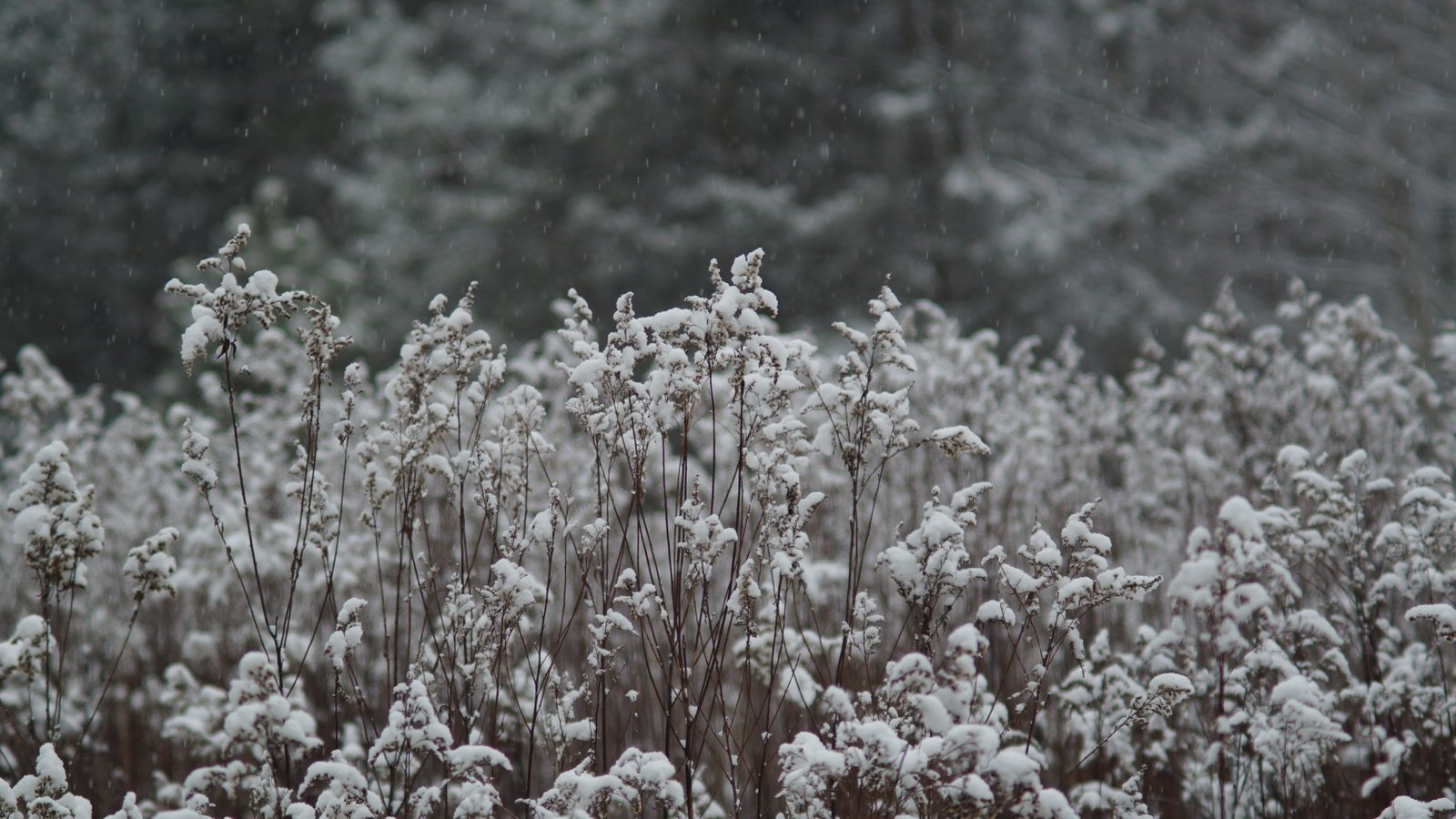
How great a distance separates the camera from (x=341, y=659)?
2512 mm

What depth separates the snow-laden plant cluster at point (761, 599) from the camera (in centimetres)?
234

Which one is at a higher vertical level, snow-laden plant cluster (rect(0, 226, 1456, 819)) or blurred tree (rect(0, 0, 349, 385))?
blurred tree (rect(0, 0, 349, 385))

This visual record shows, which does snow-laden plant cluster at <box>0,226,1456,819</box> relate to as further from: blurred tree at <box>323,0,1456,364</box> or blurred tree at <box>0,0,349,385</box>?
blurred tree at <box>0,0,349,385</box>

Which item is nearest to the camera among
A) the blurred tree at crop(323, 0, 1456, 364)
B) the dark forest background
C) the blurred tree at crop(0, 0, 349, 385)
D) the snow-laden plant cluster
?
the snow-laden plant cluster

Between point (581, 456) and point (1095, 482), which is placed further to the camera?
point (1095, 482)

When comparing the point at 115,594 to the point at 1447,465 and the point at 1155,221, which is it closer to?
the point at 1447,465

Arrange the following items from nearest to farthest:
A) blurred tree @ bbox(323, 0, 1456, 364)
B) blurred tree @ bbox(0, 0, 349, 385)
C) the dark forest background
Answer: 1. the dark forest background
2. blurred tree @ bbox(323, 0, 1456, 364)
3. blurred tree @ bbox(0, 0, 349, 385)

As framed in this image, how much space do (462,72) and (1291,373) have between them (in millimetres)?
9756

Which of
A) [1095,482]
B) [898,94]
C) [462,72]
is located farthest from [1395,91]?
[462,72]

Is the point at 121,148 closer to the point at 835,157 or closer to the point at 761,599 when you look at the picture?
the point at 835,157

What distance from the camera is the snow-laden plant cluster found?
2342 mm

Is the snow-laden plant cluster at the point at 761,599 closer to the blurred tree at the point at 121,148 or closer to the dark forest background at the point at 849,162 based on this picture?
the dark forest background at the point at 849,162

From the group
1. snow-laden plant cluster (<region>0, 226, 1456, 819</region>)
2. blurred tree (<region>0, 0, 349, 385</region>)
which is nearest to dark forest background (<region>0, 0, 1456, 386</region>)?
blurred tree (<region>0, 0, 349, 385</region>)

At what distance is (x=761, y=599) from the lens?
3.90 meters
